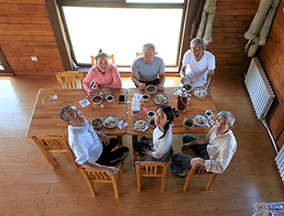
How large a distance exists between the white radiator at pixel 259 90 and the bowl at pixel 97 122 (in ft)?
8.39

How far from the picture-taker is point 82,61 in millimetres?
4594

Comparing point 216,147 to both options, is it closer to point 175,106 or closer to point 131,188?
point 175,106

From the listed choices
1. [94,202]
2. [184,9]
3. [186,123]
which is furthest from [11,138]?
[184,9]

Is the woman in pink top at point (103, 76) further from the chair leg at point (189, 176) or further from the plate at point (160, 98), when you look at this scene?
the chair leg at point (189, 176)

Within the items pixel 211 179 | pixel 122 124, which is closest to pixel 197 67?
pixel 122 124

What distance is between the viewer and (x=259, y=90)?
3.54 m

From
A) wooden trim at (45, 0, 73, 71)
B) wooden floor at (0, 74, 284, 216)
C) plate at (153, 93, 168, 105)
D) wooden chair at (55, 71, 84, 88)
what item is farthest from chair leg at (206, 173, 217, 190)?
wooden trim at (45, 0, 73, 71)

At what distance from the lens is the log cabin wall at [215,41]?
3.32m

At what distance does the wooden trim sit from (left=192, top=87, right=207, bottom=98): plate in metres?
2.63

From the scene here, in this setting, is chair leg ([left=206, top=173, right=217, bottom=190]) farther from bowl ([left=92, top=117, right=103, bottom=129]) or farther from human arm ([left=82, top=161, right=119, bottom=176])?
bowl ([left=92, top=117, right=103, bottom=129])

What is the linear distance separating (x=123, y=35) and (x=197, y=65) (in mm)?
2246

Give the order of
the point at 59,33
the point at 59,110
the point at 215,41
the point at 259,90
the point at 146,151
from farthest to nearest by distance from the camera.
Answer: the point at 215,41, the point at 59,33, the point at 259,90, the point at 59,110, the point at 146,151

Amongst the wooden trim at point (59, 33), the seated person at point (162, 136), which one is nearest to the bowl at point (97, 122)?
the seated person at point (162, 136)

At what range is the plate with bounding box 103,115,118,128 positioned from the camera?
2.58 m
